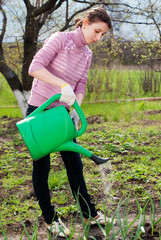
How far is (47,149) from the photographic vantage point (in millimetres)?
1563

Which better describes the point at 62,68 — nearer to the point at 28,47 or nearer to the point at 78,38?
the point at 78,38

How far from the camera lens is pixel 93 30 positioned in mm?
1704

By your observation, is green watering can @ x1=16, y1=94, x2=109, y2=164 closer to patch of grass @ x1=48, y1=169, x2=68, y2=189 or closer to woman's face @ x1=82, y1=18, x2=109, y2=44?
woman's face @ x1=82, y1=18, x2=109, y2=44

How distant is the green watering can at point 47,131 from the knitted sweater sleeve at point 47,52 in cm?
19

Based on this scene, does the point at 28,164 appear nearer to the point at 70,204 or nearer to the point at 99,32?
the point at 70,204

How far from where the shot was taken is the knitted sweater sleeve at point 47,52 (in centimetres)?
162

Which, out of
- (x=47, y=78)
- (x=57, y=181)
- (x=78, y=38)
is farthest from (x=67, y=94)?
(x=57, y=181)

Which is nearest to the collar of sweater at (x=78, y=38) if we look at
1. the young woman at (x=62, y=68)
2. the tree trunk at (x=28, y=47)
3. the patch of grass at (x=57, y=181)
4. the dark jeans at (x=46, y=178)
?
the young woman at (x=62, y=68)

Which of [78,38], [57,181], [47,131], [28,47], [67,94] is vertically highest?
[78,38]

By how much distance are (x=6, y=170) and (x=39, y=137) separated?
1.70 meters

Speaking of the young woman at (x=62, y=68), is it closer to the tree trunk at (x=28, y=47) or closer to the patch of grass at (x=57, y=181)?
the patch of grass at (x=57, y=181)

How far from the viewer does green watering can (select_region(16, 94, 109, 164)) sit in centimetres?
153

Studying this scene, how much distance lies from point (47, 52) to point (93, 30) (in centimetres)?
29

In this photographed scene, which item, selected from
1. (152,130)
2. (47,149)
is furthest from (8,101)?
(47,149)
